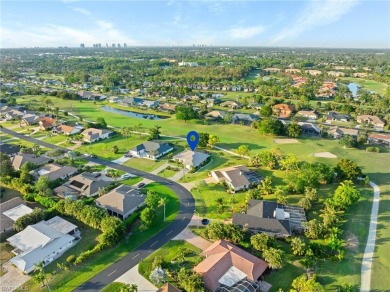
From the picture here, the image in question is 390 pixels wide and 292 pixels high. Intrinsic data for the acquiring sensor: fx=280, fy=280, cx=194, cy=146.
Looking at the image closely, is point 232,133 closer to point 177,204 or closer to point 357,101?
point 177,204

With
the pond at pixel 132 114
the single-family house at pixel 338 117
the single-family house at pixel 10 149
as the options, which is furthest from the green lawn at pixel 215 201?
the single-family house at pixel 338 117

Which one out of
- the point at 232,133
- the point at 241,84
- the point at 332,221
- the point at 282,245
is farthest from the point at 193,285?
the point at 241,84

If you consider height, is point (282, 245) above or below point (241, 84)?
below

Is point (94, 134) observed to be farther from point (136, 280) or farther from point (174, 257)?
point (136, 280)

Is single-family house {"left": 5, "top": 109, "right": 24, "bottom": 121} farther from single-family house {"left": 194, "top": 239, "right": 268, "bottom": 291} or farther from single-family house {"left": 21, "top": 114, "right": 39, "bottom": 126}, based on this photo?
single-family house {"left": 194, "top": 239, "right": 268, "bottom": 291}

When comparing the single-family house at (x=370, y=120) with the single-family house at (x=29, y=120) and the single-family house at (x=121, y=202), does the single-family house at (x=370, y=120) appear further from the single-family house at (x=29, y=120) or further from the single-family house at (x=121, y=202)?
the single-family house at (x=29, y=120)

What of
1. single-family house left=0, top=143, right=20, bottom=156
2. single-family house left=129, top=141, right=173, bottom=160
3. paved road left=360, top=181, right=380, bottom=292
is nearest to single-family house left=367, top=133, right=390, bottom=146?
paved road left=360, top=181, right=380, bottom=292

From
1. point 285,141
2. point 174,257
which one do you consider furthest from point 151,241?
point 285,141

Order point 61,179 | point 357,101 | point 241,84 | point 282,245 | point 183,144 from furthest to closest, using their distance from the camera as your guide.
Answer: point 241,84, point 357,101, point 183,144, point 61,179, point 282,245
